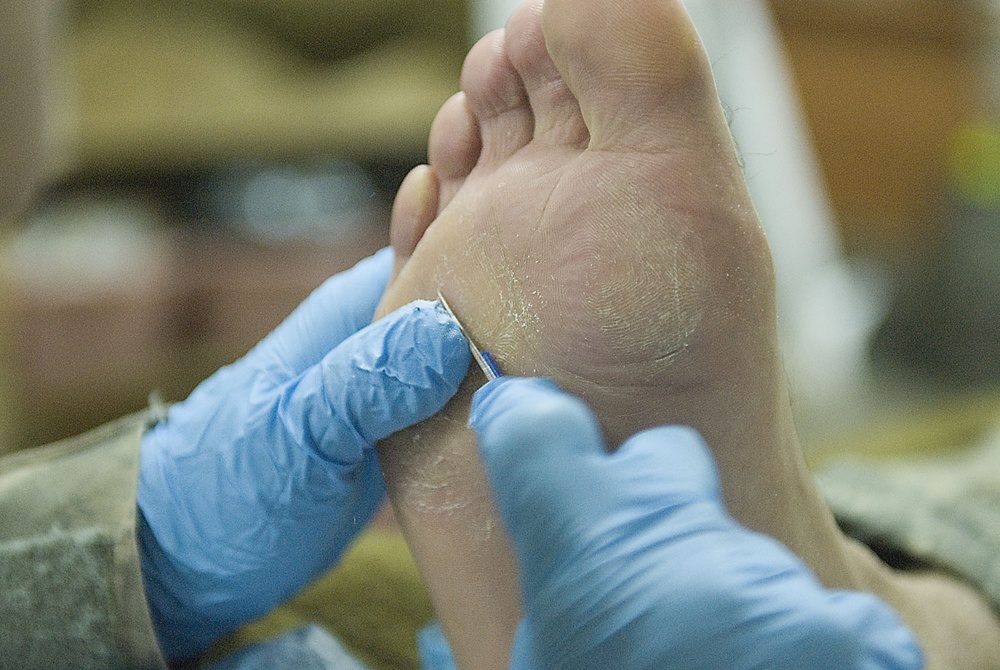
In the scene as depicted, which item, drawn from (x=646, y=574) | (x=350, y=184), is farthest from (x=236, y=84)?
(x=646, y=574)

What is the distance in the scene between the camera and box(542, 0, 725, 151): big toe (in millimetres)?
483

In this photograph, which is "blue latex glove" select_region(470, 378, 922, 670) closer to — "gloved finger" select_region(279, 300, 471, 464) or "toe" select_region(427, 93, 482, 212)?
"gloved finger" select_region(279, 300, 471, 464)

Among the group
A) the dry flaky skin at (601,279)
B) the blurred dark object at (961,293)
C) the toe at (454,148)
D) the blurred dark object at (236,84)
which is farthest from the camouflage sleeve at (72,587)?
the blurred dark object at (961,293)

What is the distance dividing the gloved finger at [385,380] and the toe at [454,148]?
98 millimetres

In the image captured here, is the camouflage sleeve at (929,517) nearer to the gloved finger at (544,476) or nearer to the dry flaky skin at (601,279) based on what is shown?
the dry flaky skin at (601,279)

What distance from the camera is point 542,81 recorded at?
0.56 meters

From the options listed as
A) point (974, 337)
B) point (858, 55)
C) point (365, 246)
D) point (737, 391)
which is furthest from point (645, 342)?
point (858, 55)

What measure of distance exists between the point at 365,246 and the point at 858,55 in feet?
4.51

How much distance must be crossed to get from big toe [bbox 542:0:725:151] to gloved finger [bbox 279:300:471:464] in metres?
0.15

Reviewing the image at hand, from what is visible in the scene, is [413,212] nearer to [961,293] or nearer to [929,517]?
[929,517]

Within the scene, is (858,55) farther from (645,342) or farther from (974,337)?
(645,342)

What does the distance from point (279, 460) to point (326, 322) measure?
0.39ft

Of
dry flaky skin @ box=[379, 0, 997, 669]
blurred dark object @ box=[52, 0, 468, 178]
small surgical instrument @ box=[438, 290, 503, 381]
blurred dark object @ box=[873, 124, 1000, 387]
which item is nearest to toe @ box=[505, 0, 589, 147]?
dry flaky skin @ box=[379, 0, 997, 669]

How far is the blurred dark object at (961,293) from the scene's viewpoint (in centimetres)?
204
